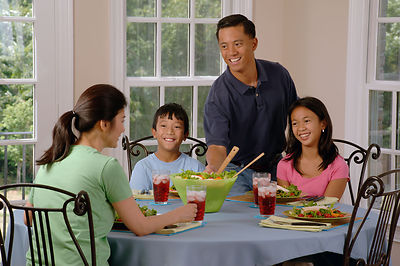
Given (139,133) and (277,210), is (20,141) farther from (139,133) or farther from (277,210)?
(277,210)

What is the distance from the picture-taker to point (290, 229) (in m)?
2.26

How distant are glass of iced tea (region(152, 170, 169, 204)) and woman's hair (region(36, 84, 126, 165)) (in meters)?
0.49

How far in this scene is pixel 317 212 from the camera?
2.40m

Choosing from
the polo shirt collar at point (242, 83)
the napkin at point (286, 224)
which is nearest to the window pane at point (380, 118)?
the polo shirt collar at point (242, 83)

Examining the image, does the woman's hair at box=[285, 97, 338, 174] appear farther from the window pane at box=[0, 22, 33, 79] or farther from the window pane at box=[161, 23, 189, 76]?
the window pane at box=[0, 22, 33, 79]

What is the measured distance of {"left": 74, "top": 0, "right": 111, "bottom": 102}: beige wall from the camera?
408 centimetres

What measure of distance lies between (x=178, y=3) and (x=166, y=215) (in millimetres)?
2530

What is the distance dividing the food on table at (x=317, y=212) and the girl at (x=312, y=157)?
19.4 inches

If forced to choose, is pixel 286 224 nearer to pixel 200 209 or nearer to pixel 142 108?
pixel 200 209

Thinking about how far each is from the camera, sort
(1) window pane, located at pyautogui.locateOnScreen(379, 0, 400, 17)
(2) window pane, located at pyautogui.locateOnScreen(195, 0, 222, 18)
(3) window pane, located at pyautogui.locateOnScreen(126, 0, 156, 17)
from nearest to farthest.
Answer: (1) window pane, located at pyautogui.locateOnScreen(379, 0, 400, 17)
(3) window pane, located at pyautogui.locateOnScreen(126, 0, 156, 17)
(2) window pane, located at pyautogui.locateOnScreen(195, 0, 222, 18)

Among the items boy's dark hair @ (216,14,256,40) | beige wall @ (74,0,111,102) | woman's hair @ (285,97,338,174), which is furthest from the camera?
beige wall @ (74,0,111,102)


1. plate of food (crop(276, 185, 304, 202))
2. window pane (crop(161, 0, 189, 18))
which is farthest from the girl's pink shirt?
window pane (crop(161, 0, 189, 18))

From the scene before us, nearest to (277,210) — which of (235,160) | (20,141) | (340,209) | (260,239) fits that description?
(340,209)

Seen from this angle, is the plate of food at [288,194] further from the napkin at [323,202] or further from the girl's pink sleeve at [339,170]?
the girl's pink sleeve at [339,170]
